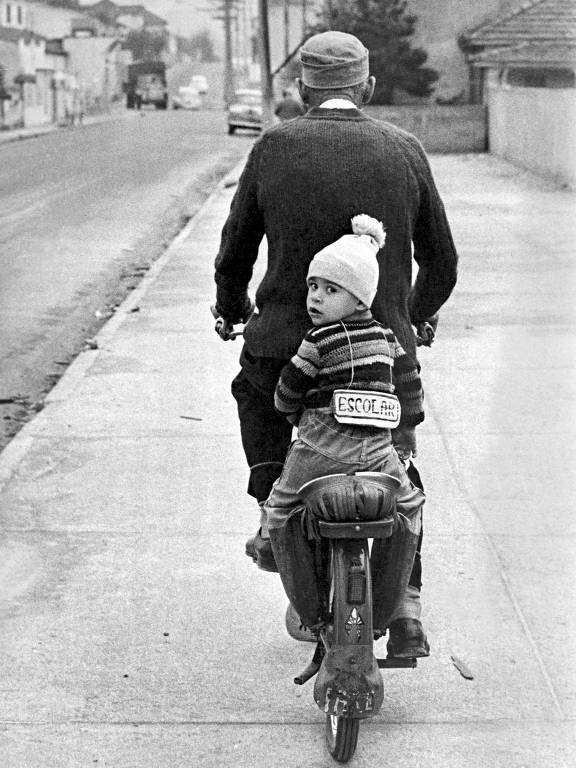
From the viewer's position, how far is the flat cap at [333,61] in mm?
4090

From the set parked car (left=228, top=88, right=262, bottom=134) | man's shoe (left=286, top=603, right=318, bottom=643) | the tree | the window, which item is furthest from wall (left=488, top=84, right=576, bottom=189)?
man's shoe (left=286, top=603, right=318, bottom=643)

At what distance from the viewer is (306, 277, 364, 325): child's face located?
377 centimetres

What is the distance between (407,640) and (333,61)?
1.71 meters

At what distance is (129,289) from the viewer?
14.6 metres

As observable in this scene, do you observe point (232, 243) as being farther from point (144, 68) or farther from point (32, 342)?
point (144, 68)

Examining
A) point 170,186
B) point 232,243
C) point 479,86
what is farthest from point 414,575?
point 479,86

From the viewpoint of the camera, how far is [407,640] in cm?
418

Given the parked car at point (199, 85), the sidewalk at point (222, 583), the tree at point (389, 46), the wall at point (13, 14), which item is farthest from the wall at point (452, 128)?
the parked car at point (199, 85)

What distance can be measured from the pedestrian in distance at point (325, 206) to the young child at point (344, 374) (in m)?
0.15

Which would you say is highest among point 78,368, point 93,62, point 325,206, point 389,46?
point 93,62

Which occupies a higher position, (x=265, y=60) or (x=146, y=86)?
(x=265, y=60)

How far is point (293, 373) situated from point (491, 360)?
238 inches

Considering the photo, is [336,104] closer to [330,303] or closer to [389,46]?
[330,303]

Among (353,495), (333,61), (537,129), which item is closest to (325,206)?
(333,61)
